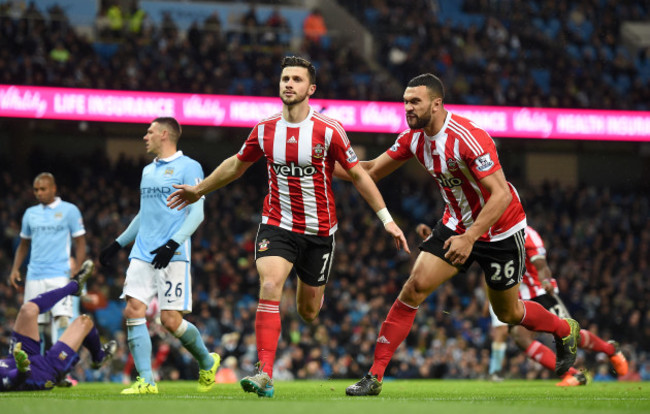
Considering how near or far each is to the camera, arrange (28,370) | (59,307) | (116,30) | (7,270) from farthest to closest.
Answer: (116,30) → (7,270) → (59,307) → (28,370)

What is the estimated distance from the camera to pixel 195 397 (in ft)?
23.1

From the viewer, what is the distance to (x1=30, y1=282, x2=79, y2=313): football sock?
834 cm

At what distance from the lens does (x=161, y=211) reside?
8.10 m

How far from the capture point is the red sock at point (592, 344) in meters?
10.3

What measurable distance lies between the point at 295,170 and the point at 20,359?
9.04 feet

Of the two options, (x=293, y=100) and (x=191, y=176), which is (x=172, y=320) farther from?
(x=293, y=100)

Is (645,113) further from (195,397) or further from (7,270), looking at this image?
(195,397)

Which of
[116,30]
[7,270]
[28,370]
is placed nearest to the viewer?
[28,370]

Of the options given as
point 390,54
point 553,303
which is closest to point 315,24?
point 390,54

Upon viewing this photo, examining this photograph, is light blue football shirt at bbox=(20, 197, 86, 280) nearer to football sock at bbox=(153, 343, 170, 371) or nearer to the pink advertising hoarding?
football sock at bbox=(153, 343, 170, 371)

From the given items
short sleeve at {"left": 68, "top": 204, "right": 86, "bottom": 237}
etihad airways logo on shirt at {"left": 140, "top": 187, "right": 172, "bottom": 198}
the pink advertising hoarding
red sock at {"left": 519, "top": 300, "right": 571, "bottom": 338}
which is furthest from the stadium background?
red sock at {"left": 519, "top": 300, "right": 571, "bottom": 338}

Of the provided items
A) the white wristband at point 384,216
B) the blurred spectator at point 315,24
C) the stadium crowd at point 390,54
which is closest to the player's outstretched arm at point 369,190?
the white wristband at point 384,216

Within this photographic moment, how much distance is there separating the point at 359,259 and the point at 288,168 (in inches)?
569

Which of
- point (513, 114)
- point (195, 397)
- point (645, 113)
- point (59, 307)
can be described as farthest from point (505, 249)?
point (645, 113)
